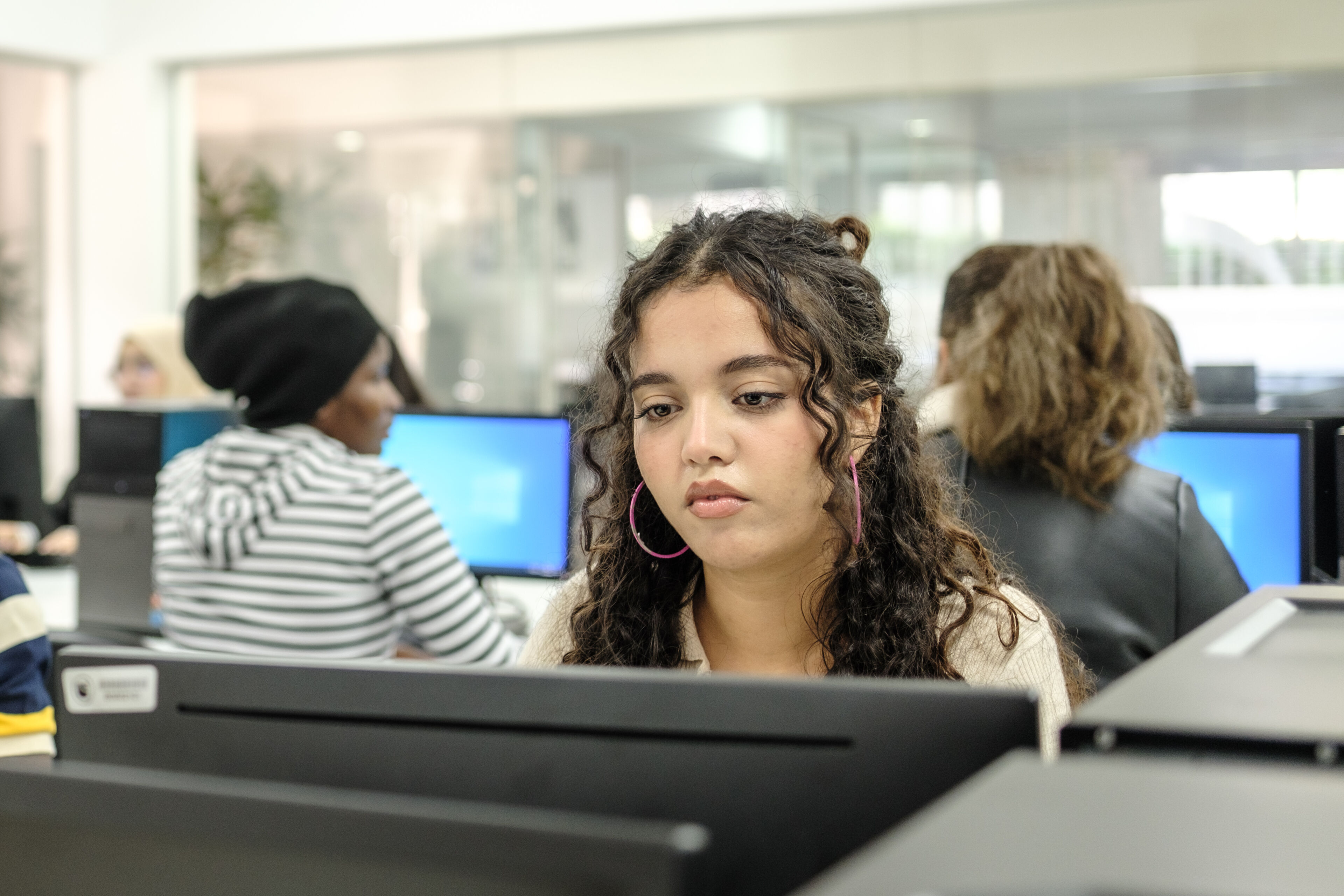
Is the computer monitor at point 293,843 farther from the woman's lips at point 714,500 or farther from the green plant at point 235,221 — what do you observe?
the green plant at point 235,221

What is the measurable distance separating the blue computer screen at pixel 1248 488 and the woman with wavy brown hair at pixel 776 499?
1.01 meters

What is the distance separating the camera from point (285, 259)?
5.22 meters

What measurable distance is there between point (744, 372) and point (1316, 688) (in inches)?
25.6

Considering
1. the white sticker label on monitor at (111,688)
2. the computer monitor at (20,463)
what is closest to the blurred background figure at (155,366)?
the computer monitor at (20,463)

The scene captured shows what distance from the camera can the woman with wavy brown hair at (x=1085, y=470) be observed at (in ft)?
6.62

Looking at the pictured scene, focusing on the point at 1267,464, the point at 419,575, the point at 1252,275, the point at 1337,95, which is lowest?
the point at 419,575

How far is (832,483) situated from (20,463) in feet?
9.31

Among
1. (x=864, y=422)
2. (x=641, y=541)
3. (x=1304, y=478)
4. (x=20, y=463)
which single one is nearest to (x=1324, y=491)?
(x=1304, y=478)

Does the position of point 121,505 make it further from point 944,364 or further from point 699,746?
point 699,746

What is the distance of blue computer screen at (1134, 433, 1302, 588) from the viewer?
221cm

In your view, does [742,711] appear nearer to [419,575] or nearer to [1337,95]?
[419,575]

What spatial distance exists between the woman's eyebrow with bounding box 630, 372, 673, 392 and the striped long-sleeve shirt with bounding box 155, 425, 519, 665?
1.09 meters

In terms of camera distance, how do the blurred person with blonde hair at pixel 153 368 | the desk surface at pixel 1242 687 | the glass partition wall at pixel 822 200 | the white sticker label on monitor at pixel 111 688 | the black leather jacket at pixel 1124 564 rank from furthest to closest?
the blurred person with blonde hair at pixel 153 368
the glass partition wall at pixel 822 200
the black leather jacket at pixel 1124 564
the white sticker label on monitor at pixel 111 688
the desk surface at pixel 1242 687

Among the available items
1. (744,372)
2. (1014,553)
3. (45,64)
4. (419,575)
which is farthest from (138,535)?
(45,64)
